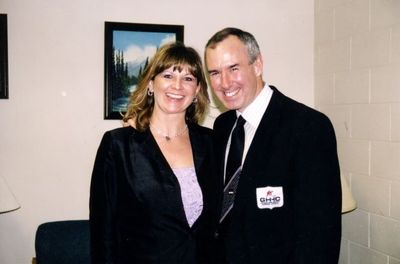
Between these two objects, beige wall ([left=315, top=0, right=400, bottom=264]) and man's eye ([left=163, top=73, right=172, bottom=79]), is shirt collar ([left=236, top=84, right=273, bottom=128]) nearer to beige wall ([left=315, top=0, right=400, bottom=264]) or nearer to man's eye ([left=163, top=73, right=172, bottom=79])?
man's eye ([left=163, top=73, right=172, bottom=79])

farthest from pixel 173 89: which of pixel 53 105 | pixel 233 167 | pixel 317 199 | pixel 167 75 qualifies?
pixel 53 105

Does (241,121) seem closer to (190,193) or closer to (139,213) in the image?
(190,193)

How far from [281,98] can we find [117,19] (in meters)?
1.49

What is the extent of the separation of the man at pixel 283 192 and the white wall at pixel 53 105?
1267 mm

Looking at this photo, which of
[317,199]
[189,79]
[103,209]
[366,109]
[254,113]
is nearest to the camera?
[317,199]

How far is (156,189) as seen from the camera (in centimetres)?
155

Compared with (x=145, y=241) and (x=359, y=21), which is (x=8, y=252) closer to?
(x=145, y=241)

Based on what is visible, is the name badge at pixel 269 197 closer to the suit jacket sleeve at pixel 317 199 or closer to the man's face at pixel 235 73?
the suit jacket sleeve at pixel 317 199

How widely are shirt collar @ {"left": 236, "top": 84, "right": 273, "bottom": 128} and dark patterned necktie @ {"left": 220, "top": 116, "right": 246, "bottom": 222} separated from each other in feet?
0.12

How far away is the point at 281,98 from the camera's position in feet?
5.16

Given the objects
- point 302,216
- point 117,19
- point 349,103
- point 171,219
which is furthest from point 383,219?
point 117,19

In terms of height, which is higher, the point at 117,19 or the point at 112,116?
the point at 117,19

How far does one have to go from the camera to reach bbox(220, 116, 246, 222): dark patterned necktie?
1530mm

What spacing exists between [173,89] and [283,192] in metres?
0.66
